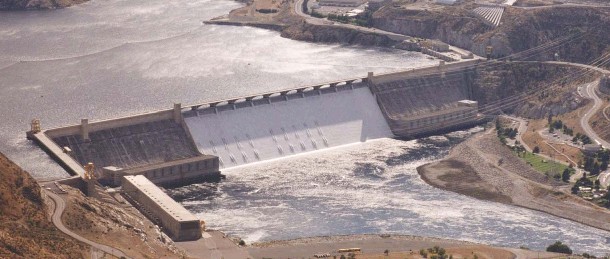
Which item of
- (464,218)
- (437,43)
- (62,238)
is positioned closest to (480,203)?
(464,218)

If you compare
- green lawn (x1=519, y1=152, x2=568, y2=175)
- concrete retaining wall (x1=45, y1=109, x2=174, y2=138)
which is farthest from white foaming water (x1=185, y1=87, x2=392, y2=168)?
green lawn (x1=519, y1=152, x2=568, y2=175)

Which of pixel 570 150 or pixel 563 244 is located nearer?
pixel 563 244

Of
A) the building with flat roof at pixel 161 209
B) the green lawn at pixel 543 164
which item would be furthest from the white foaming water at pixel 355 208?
the green lawn at pixel 543 164

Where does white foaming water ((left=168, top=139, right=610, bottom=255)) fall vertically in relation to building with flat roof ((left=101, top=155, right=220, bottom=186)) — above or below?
below

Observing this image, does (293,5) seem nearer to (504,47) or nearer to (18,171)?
(504,47)

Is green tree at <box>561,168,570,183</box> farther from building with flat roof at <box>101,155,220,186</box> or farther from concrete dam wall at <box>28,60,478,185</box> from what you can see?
building with flat roof at <box>101,155,220,186</box>

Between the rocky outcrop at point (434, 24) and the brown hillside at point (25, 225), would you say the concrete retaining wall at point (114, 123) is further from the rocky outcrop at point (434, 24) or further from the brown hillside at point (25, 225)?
the rocky outcrop at point (434, 24)

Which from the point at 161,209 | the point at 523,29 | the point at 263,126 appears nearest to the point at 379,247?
the point at 161,209
